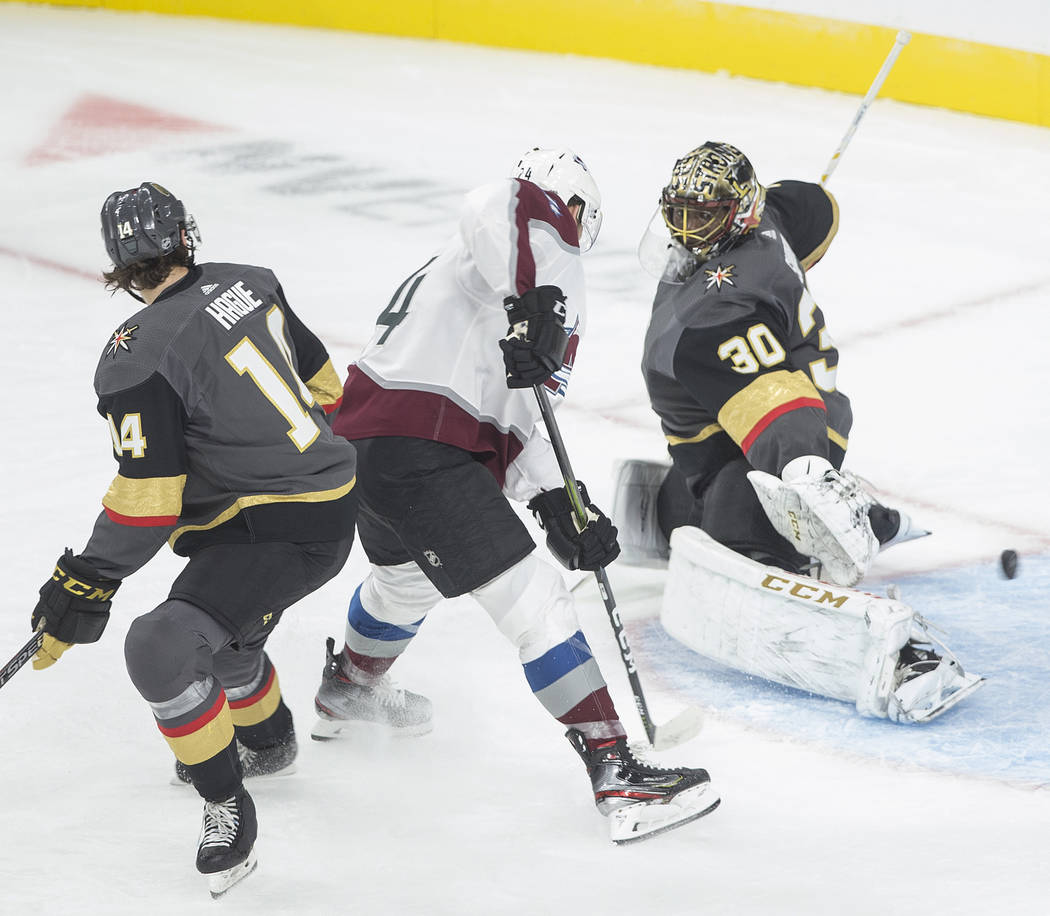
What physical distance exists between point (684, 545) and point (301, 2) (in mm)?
6358

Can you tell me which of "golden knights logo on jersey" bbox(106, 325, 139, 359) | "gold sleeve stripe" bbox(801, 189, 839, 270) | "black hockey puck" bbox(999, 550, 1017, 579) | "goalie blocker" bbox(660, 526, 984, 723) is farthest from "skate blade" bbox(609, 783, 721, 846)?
"gold sleeve stripe" bbox(801, 189, 839, 270)

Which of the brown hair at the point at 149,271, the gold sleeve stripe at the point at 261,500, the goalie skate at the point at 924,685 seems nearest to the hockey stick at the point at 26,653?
the gold sleeve stripe at the point at 261,500

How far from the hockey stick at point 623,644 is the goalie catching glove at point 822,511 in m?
0.42

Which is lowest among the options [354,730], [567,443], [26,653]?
[567,443]

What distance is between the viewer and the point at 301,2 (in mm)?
8680

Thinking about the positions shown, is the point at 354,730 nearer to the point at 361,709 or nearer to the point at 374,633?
the point at 361,709

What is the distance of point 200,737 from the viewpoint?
2.31m

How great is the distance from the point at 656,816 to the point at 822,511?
0.75 meters

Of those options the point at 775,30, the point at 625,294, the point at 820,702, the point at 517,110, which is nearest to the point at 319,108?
the point at 517,110

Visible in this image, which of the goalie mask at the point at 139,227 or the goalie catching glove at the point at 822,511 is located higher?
the goalie mask at the point at 139,227

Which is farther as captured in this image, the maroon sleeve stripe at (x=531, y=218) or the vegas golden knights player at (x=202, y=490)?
the maroon sleeve stripe at (x=531, y=218)

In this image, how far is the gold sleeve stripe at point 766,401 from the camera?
3.00m

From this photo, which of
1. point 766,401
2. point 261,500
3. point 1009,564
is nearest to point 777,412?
point 766,401

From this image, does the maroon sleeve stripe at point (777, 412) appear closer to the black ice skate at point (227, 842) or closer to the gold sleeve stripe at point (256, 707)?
the gold sleeve stripe at point (256, 707)
